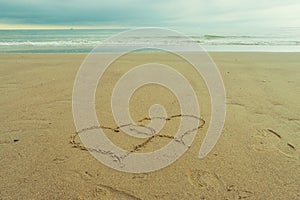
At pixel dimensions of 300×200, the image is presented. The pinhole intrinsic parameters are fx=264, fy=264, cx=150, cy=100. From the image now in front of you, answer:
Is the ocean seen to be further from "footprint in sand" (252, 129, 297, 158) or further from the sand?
"footprint in sand" (252, 129, 297, 158)

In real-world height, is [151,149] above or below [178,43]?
below

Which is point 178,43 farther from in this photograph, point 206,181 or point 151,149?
point 206,181

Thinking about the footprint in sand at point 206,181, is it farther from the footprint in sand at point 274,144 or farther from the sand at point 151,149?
the footprint in sand at point 274,144

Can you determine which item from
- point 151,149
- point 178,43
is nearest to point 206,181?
point 151,149

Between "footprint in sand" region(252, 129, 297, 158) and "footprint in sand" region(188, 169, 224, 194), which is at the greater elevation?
"footprint in sand" region(252, 129, 297, 158)

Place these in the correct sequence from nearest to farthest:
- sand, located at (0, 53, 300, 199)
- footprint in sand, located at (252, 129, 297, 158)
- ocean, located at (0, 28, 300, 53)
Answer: sand, located at (0, 53, 300, 199)
footprint in sand, located at (252, 129, 297, 158)
ocean, located at (0, 28, 300, 53)

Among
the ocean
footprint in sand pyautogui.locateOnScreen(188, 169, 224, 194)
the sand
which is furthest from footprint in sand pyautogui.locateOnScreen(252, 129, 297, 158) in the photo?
the ocean

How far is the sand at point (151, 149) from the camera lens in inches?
76.3

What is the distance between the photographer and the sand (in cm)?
194

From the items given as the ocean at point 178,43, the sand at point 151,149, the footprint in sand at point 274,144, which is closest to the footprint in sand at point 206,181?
the sand at point 151,149

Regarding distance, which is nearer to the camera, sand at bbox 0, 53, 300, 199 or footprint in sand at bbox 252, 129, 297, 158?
sand at bbox 0, 53, 300, 199

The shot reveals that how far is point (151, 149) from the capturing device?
251 centimetres

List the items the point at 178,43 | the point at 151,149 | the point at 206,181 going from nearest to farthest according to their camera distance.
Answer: the point at 206,181 → the point at 151,149 → the point at 178,43

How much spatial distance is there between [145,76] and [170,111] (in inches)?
86.5
